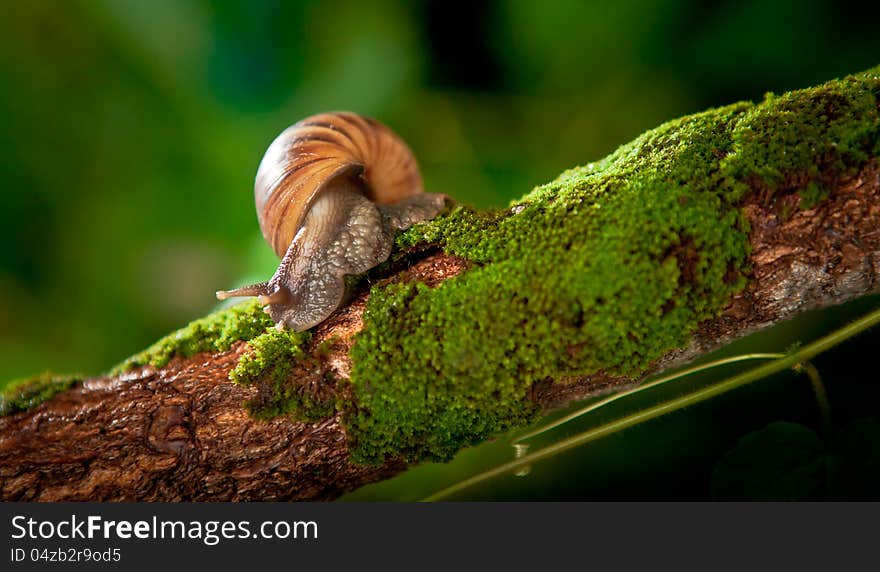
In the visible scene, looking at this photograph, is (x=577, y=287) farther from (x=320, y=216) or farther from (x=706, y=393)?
(x=320, y=216)

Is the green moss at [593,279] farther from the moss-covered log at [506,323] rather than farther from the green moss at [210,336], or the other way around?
the green moss at [210,336]

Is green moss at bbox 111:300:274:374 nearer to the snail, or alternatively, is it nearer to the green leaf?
the snail

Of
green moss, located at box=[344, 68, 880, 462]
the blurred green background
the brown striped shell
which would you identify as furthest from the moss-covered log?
the blurred green background

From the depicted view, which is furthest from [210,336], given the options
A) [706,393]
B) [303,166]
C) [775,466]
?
[775,466]

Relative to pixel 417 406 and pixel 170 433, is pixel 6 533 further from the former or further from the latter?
pixel 417 406

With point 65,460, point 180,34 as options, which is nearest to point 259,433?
point 65,460

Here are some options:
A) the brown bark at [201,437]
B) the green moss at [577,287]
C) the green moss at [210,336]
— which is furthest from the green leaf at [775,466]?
the green moss at [210,336]
